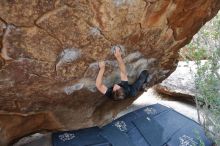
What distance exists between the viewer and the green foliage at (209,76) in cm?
461

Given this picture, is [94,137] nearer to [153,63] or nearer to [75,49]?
[153,63]

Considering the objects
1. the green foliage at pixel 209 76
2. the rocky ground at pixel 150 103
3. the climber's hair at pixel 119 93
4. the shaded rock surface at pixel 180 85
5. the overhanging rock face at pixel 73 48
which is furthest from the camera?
the shaded rock surface at pixel 180 85

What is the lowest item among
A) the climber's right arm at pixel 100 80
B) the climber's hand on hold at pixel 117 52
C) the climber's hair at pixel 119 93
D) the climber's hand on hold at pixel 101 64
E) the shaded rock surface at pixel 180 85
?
the shaded rock surface at pixel 180 85

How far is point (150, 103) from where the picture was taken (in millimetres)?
6145

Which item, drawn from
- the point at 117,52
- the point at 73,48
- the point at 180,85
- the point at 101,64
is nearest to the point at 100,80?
the point at 101,64

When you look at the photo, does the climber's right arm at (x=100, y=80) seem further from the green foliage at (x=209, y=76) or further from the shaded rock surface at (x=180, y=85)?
the shaded rock surface at (x=180, y=85)

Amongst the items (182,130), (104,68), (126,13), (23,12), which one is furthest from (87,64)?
(182,130)

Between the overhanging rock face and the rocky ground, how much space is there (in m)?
0.19

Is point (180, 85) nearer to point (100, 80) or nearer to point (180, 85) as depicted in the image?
point (180, 85)

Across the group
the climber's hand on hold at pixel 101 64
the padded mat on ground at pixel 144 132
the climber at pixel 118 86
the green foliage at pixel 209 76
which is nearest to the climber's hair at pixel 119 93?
the climber at pixel 118 86

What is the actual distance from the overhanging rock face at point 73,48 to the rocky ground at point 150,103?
19cm

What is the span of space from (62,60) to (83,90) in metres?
0.65

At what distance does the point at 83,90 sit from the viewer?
14.0 ft

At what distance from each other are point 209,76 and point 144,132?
109cm
